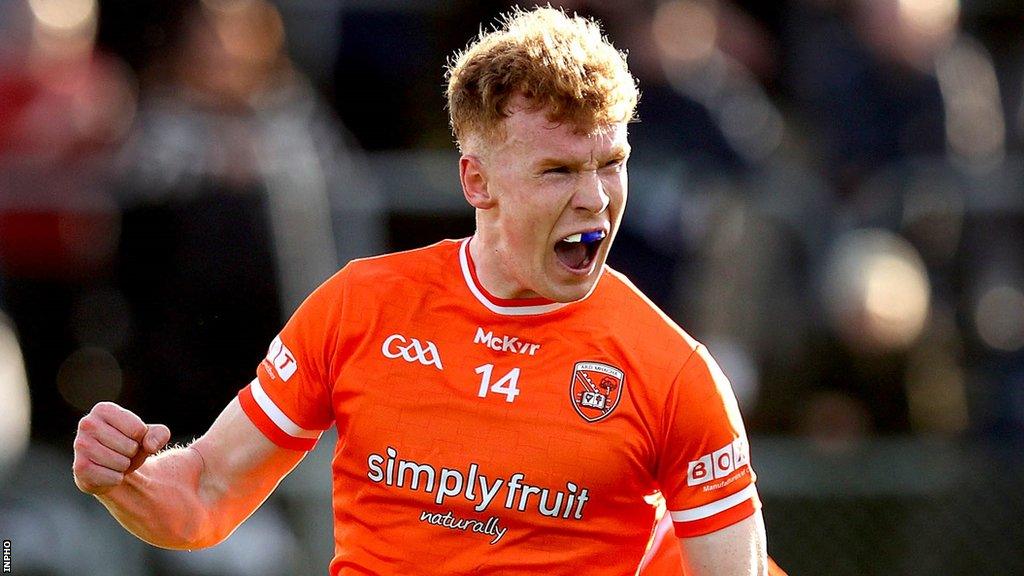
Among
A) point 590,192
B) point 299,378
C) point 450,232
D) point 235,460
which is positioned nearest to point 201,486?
point 235,460

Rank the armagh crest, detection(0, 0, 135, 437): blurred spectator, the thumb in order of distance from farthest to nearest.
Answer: detection(0, 0, 135, 437): blurred spectator < the armagh crest < the thumb

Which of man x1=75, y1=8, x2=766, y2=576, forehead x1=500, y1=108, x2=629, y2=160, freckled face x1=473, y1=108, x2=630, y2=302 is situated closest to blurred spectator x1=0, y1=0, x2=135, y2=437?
man x1=75, y1=8, x2=766, y2=576

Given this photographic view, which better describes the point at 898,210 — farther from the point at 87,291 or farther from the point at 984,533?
the point at 87,291

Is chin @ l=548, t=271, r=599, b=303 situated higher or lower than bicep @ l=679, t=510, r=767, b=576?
higher

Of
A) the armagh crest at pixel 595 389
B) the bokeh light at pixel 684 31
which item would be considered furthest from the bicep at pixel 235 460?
the bokeh light at pixel 684 31

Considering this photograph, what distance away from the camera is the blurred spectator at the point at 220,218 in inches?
303

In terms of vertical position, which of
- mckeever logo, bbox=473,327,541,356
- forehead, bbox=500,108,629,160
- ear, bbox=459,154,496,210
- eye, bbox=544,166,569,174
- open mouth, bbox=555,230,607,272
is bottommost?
mckeever logo, bbox=473,327,541,356

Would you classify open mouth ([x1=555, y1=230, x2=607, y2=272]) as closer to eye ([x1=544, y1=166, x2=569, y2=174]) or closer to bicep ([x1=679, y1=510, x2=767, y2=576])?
eye ([x1=544, y1=166, x2=569, y2=174])

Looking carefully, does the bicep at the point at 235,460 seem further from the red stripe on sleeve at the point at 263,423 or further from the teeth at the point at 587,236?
the teeth at the point at 587,236

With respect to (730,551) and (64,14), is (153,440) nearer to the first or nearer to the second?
(730,551)

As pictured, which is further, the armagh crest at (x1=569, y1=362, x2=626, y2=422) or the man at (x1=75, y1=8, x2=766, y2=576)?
the armagh crest at (x1=569, y1=362, x2=626, y2=422)

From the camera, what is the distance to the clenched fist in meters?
4.11

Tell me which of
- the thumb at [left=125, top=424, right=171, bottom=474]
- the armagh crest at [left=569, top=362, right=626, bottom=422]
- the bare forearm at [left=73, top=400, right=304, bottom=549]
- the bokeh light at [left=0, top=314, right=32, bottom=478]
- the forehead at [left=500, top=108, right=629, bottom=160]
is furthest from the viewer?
the bokeh light at [left=0, top=314, right=32, bottom=478]

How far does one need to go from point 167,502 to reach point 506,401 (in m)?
1.03
